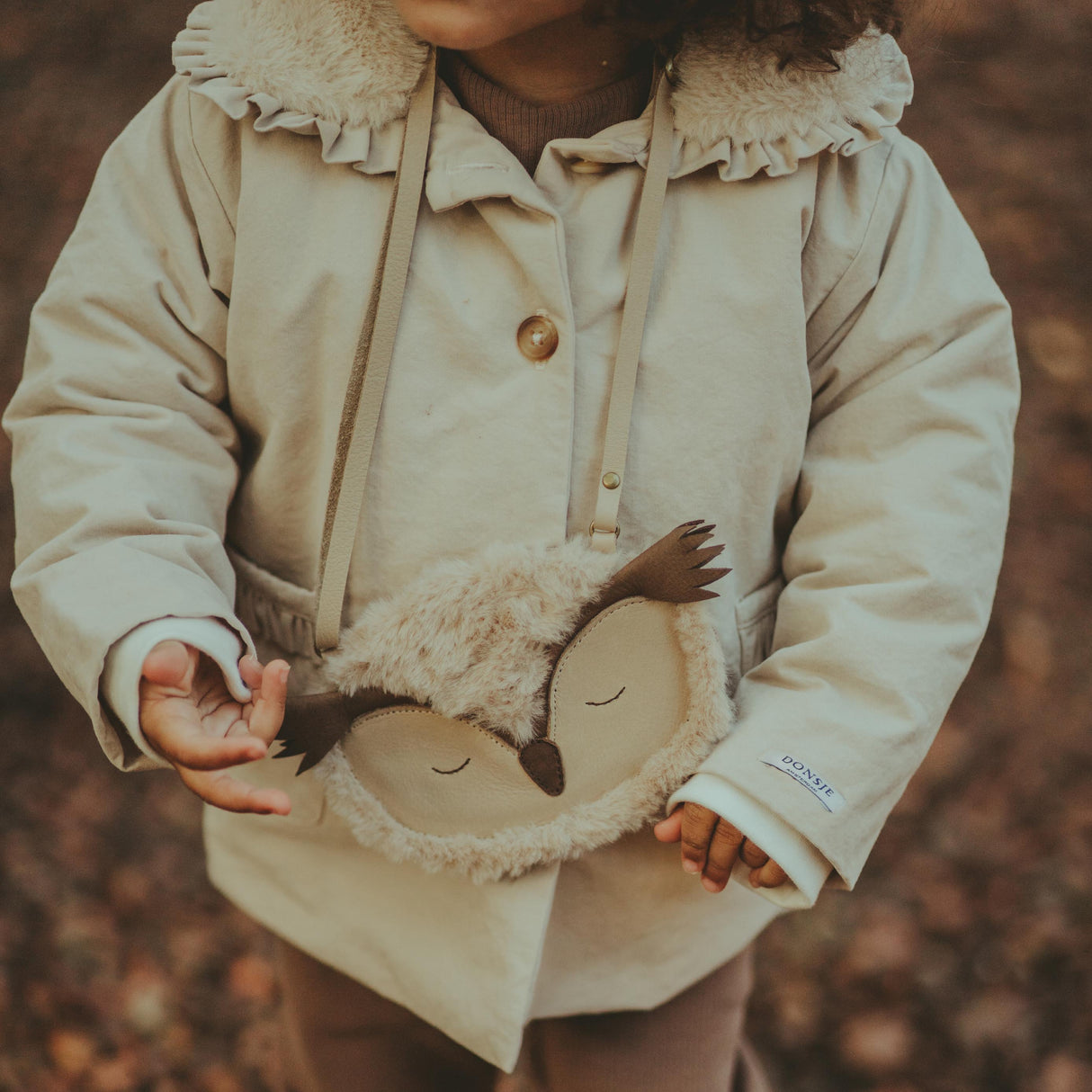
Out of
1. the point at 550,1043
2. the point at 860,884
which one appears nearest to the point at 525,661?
the point at 550,1043

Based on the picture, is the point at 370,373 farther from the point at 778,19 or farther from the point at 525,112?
the point at 778,19

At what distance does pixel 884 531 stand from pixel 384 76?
63cm

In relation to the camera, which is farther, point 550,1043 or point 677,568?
point 550,1043

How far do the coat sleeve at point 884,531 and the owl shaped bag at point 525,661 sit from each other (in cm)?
8

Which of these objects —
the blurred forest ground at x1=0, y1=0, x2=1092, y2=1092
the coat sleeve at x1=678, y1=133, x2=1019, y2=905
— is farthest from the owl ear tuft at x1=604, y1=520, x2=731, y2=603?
the blurred forest ground at x1=0, y1=0, x2=1092, y2=1092

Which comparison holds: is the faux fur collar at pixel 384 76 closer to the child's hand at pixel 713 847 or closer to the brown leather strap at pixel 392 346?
the brown leather strap at pixel 392 346

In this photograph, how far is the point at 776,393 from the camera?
1.06 m

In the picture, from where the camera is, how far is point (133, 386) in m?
1.06

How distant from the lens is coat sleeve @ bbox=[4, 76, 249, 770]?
993 mm

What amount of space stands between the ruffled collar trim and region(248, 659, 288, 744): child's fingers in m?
0.47

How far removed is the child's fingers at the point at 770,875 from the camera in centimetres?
100

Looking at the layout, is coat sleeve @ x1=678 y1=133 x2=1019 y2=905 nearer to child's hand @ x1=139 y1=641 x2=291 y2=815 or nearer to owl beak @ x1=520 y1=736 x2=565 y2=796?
owl beak @ x1=520 y1=736 x2=565 y2=796

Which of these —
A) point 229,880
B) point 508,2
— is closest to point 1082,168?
point 508,2

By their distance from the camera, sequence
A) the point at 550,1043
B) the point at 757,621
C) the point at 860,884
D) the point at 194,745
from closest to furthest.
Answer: the point at 194,745
the point at 757,621
the point at 550,1043
the point at 860,884
